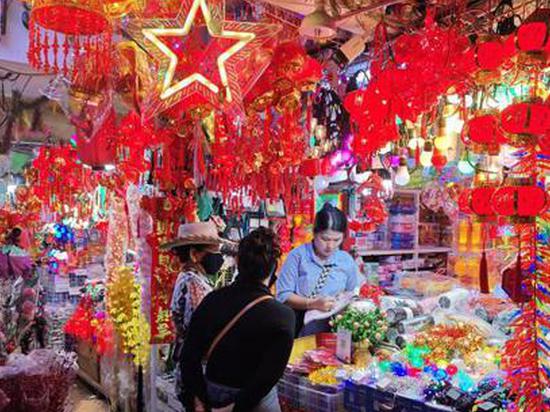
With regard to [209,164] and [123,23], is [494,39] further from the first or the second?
[209,164]

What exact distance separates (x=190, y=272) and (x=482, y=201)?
1.62 m

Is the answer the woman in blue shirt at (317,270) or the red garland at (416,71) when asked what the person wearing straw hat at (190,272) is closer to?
the woman in blue shirt at (317,270)

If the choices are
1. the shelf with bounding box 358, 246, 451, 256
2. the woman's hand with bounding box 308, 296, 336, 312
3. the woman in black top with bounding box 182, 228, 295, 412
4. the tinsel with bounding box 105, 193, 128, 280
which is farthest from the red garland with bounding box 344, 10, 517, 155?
the shelf with bounding box 358, 246, 451, 256

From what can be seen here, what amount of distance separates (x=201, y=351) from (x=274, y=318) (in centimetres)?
40

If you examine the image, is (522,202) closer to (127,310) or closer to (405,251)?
(127,310)

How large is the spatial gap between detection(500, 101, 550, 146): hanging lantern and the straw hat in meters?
1.79

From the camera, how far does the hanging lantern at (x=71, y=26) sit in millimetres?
1773

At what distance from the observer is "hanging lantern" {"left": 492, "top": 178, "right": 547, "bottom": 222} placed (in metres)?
1.88

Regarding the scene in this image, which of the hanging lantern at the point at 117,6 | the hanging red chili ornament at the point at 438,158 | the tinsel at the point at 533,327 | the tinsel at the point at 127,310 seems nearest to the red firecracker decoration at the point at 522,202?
the tinsel at the point at 533,327

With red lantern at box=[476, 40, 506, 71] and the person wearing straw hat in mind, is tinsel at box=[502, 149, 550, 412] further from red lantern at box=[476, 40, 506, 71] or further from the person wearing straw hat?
the person wearing straw hat

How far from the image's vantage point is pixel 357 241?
5938 mm

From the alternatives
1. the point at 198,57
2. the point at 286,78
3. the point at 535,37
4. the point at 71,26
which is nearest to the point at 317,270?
the point at 286,78

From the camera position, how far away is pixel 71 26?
1905 mm

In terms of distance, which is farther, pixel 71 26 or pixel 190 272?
pixel 190 272
